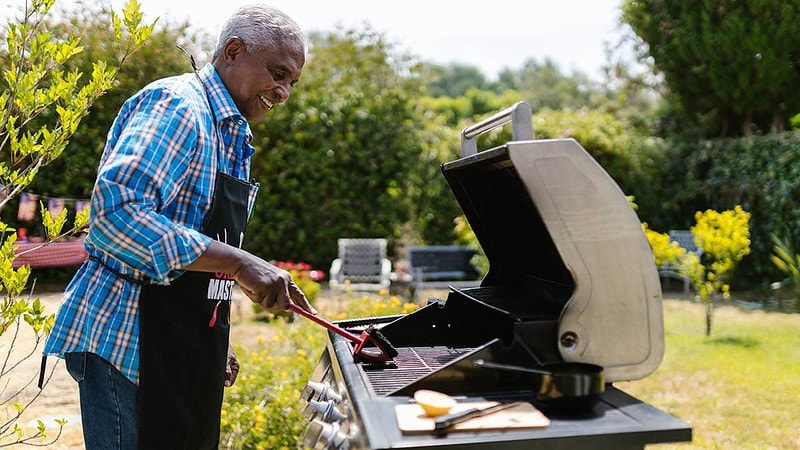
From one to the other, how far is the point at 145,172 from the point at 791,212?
9.96 m

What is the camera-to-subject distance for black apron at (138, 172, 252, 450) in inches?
68.5

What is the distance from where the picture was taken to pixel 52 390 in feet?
16.5

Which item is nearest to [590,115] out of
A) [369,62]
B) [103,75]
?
[369,62]

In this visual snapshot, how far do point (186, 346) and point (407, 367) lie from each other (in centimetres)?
56

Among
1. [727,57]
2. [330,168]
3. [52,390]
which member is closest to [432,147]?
[330,168]

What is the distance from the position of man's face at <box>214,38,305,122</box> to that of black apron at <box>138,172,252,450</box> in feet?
0.79

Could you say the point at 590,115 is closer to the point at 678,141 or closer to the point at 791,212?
the point at 678,141

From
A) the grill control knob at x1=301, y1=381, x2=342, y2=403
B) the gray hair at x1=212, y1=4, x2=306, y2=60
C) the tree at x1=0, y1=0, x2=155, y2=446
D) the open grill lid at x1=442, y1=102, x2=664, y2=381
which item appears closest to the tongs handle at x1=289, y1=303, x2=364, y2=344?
the grill control knob at x1=301, y1=381, x2=342, y2=403

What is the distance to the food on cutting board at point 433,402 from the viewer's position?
1.37 m

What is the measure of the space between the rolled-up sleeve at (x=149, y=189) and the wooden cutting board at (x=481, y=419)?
58 cm

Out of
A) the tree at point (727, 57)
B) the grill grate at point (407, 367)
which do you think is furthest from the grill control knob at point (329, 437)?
the tree at point (727, 57)

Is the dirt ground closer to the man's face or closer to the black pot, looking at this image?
the man's face

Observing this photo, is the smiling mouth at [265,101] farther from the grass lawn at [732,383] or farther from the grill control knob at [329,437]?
the grass lawn at [732,383]

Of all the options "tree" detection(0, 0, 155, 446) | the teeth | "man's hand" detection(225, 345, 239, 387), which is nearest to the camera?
the teeth
